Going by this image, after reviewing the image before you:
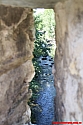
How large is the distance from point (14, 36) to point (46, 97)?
2375 mm

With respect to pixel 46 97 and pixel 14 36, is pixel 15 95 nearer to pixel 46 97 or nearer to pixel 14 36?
pixel 14 36

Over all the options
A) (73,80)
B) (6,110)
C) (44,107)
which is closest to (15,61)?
(6,110)

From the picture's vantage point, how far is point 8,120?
2.00m

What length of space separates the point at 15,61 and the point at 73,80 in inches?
32.3

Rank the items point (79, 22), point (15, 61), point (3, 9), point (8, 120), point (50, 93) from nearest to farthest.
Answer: point (79, 22)
point (3, 9)
point (15, 61)
point (8, 120)
point (50, 93)

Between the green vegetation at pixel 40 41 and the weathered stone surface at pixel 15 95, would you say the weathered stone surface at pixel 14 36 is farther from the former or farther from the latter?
the green vegetation at pixel 40 41

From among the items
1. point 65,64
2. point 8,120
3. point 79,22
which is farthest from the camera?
point 8,120

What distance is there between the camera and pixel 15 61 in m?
1.88

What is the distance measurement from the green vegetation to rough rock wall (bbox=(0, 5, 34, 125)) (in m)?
1.37

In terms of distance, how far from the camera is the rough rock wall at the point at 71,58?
107cm

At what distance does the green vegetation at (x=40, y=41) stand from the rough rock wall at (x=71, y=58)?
7.26ft

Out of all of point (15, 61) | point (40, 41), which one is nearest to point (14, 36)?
point (15, 61)

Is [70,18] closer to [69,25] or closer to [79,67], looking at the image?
[69,25]

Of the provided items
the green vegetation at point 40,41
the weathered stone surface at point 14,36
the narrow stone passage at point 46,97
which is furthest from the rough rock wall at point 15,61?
the green vegetation at point 40,41
